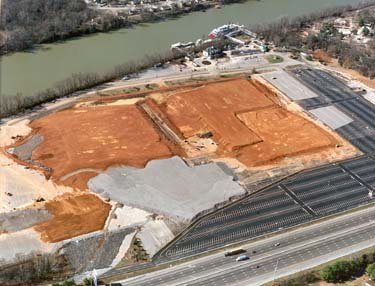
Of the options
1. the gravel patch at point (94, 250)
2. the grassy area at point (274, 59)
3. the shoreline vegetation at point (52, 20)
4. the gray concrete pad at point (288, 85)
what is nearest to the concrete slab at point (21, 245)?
the gravel patch at point (94, 250)

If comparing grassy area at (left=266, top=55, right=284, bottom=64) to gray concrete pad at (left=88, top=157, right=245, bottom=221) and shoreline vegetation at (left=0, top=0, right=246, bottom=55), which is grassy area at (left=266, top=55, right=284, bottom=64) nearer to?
shoreline vegetation at (left=0, top=0, right=246, bottom=55)

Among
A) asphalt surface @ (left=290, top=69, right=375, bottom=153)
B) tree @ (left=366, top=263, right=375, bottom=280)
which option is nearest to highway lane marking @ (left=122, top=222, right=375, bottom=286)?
tree @ (left=366, top=263, right=375, bottom=280)

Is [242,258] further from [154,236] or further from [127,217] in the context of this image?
[127,217]

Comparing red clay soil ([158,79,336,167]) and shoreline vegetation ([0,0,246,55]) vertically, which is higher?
shoreline vegetation ([0,0,246,55])

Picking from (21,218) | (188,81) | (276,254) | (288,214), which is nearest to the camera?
(276,254)

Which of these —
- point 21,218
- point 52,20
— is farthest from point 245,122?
point 52,20

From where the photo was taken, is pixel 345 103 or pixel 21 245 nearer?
pixel 21 245
